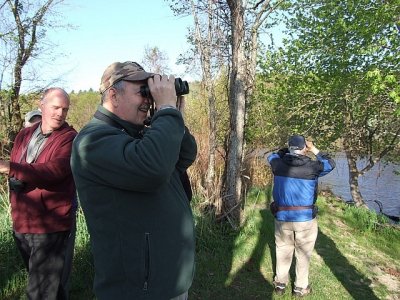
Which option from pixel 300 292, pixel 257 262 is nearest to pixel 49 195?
pixel 300 292

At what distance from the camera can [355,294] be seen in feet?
15.0

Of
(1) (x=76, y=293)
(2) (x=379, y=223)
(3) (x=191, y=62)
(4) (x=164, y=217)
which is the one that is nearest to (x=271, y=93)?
(3) (x=191, y=62)

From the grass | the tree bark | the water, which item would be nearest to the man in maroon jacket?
the grass

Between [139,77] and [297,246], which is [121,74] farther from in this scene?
[297,246]

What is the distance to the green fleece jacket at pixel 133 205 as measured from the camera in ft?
5.15

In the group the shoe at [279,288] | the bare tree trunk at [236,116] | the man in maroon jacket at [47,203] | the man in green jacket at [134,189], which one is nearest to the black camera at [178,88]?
the man in green jacket at [134,189]

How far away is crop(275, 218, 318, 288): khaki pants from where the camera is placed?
435 centimetres

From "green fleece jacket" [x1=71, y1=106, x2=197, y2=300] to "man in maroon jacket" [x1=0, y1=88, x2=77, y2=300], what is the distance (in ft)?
4.27

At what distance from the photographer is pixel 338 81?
9250 mm

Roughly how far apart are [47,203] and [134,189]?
1.68 metres

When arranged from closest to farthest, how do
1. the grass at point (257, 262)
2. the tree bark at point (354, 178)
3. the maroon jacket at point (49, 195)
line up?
the maroon jacket at point (49, 195) → the grass at point (257, 262) → the tree bark at point (354, 178)

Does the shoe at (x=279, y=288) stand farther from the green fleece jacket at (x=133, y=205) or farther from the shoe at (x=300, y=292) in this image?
the green fleece jacket at (x=133, y=205)

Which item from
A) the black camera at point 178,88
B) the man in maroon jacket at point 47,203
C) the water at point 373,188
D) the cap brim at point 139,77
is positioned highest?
the cap brim at point 139,77

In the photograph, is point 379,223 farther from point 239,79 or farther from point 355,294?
point 239,79
